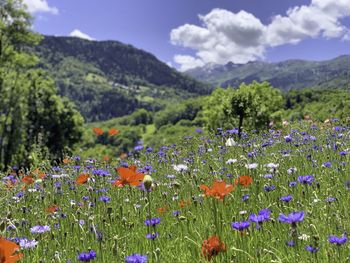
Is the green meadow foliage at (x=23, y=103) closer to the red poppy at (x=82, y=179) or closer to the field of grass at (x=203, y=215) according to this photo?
the field of grass at (x=203, y=215)

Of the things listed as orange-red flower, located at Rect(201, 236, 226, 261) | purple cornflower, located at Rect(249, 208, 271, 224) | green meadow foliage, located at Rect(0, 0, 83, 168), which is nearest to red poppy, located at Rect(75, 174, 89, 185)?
purple cornflower, located at Rect(249, 208, 271, 224)

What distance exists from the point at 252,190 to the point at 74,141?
4639 cm

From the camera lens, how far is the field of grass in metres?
3.09

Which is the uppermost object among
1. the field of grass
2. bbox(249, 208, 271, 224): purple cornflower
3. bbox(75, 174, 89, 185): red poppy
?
bbox(75, 174, 89, 185): red poppy

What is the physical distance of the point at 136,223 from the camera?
15.1 feet

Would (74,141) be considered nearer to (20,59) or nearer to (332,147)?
(20,59)

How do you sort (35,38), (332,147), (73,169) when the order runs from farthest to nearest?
(35,38)
(73,169)
(332,147)

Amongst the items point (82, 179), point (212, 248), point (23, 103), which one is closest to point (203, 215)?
point (82, 179)

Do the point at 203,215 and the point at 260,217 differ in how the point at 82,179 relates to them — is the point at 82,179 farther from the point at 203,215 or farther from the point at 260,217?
the point at 260,217

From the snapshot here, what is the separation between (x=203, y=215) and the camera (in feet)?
A: 14.7

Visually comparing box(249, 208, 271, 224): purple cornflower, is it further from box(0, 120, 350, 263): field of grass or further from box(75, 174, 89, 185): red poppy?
box(75, 174, 89, 185): red poppy


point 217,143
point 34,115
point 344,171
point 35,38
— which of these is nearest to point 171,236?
point 344,171

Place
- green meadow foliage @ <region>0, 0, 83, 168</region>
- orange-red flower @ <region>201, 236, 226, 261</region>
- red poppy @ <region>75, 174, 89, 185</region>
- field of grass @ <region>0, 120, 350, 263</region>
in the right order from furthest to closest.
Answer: green meadow foliage @ <region>0, 0, 83, 168</region>, red poppy @ <region>75, 174, 89, 185</region>, field of grass @ <region>0, 120, 350, 263</region>, orange-red flower @ <region>201, 236, 226, 261</region>

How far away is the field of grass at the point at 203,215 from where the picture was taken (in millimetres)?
3090
